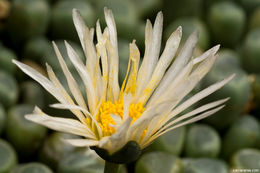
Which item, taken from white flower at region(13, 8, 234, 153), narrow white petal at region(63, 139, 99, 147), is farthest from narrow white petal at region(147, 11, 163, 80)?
narrow white petal at region(63, 139, 99, 147)

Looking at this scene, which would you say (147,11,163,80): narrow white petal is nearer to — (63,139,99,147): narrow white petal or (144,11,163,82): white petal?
(144,11,163,82): white petal

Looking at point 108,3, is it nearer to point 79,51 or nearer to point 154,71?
point 79,51

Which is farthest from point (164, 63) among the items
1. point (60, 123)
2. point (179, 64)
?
point (60, 123)

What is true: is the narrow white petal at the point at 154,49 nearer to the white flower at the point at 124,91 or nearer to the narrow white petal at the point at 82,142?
the white flower at the point at 124,91

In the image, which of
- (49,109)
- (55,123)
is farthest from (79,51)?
(55,123)

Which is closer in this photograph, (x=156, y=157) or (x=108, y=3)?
(x=156, y=157)

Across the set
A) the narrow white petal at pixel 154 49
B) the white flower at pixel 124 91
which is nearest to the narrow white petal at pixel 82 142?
the white flower at pixel 124 91

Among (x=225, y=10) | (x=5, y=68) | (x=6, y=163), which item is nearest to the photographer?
(x=6, y=163)

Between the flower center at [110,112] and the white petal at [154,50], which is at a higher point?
the white petal at [154,50]
